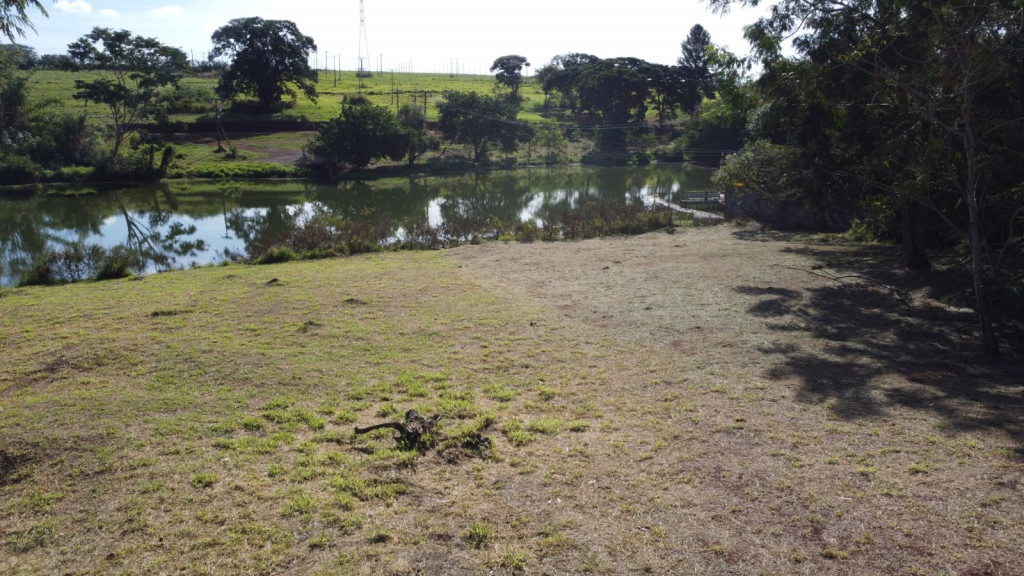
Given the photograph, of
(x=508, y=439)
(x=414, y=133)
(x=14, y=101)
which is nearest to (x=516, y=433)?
(x=508, y=439)

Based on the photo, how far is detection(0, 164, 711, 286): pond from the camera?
757 inches

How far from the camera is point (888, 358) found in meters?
7.48

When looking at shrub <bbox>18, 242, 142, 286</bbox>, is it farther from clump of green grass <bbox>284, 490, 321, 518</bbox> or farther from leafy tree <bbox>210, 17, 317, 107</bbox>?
leafy tree <bbox>210, 17, 317, 107</bbox>

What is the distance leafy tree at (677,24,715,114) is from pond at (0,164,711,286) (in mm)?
19581

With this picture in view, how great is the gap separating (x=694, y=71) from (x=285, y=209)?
5639cm

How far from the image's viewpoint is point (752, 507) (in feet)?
13.8

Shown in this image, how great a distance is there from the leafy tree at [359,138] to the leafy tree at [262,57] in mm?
17979

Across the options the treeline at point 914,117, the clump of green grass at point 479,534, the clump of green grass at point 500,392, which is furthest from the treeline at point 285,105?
the clump of green grass at point 479,534

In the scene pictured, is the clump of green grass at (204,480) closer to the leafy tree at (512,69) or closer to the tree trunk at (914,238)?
the tree trunk at (914,238)

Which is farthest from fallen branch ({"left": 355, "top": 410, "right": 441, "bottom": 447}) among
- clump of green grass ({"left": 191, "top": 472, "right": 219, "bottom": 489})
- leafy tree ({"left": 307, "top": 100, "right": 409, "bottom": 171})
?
leafy tree ({"left": 307, "top": 100, "right": 409, "bottom": 171})

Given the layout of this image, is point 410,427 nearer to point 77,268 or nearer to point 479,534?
point 479,534

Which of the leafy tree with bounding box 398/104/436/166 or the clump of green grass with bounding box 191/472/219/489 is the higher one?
the leafy tree with bounding box 398/104/436/166

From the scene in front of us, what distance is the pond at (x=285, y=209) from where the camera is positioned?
1923 centimetres

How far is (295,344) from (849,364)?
22.6 ft
